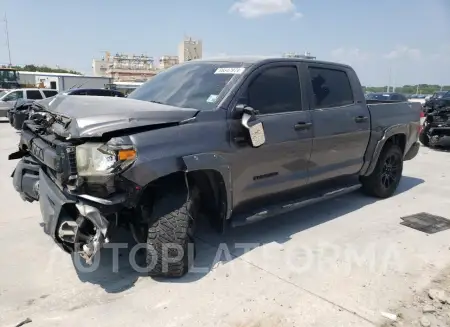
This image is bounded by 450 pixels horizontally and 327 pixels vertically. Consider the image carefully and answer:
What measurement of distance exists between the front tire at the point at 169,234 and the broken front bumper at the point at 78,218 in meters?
0.35

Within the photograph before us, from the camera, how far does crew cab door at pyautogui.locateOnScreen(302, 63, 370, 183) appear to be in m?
4.37

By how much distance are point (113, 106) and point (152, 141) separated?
0.51 m

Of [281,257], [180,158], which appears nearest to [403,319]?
[281,257]

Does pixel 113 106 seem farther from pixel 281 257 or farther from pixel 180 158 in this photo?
pixel 281 257

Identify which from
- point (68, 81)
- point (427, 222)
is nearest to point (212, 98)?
point (427, 222)

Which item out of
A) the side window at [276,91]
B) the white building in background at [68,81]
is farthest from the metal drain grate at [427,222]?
the white building in background at [68,81]

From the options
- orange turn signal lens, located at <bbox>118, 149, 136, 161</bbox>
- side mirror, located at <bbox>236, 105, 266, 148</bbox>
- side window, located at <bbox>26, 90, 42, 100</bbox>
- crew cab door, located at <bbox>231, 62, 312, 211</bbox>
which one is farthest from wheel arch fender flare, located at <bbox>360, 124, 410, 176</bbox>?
side window, located at <bbox>26, 90, 42, 100</bbox>

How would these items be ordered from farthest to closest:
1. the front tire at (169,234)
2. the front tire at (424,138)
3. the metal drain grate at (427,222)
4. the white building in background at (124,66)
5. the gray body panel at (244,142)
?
the white building in background at (124,66) < the front tire at (424,138) < the metal drain grate at (427,222) < the front tire at (169,234) < the gray body panel at (244,142)

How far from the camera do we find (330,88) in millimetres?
4680

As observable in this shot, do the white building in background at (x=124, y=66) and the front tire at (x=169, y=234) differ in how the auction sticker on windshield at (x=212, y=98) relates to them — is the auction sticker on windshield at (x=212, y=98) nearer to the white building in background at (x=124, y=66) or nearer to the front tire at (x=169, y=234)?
the front tire at (x=169, y=234)

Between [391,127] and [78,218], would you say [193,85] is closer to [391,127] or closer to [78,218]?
[78,218]

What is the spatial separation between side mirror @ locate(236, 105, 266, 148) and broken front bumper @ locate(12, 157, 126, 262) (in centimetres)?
126

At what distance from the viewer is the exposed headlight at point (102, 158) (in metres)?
2.76

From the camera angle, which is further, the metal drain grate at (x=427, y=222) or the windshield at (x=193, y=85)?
the metal drain grate at (x=427, y=222)
